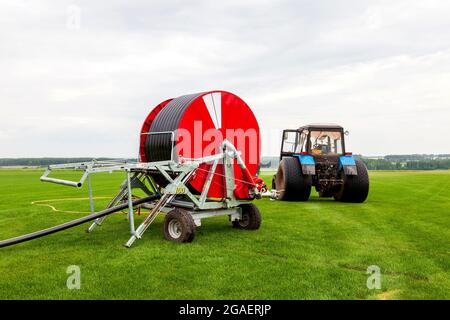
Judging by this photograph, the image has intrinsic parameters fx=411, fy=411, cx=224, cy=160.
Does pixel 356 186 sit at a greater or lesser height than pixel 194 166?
lesser

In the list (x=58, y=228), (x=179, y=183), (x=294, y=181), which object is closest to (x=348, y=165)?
(x=294, y=181)

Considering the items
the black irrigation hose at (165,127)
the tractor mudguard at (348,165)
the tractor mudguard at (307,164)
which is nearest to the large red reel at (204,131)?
the black irrigation hose at (165,127)

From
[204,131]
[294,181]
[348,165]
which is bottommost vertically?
[294,181]

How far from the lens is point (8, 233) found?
9.66m

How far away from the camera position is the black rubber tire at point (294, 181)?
1447cm

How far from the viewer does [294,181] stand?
1451cm

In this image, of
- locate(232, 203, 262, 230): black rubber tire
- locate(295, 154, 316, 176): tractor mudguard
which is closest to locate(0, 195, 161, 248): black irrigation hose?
locate(232, 203, 262, 230): black rubber tire

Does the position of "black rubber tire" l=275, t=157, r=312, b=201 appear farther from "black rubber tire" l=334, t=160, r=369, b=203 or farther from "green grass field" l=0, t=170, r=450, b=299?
"green grass field" l=0, t=170, r=450, b=299

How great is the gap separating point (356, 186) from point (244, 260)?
8974mm

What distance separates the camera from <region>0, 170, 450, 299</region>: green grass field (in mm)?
5391

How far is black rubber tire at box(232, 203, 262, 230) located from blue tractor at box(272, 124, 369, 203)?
468 centimetres

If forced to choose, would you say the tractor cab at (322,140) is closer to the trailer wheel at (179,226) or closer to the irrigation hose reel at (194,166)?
the irrigation hose reel at (194,166)

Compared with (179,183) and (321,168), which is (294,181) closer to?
(321,168)

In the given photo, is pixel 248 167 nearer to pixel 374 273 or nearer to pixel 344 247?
pixel 344 247
